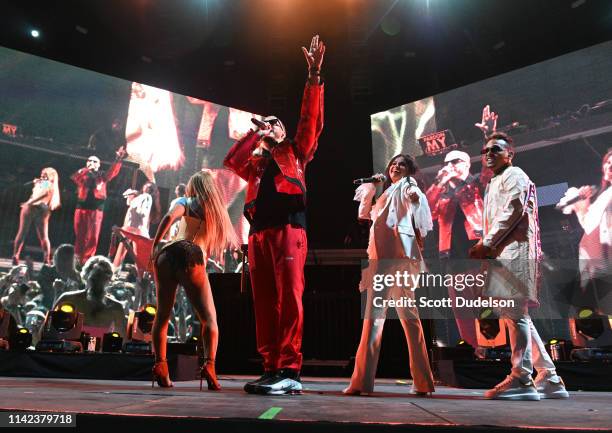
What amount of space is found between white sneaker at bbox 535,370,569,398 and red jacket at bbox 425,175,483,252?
16.5 ft

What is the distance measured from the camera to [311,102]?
2789 millimetres

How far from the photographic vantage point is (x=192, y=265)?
3.07m

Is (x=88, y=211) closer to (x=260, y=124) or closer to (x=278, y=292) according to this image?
(x=260, y=124)

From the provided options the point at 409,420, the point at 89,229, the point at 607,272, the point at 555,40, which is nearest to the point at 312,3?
the point at 555,40

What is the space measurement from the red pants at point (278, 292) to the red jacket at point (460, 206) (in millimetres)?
5955

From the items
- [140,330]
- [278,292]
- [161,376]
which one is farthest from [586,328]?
[140,330]

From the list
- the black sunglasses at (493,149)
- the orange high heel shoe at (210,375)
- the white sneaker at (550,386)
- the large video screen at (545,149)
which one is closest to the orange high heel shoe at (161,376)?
the orange high heel shoe at (210,375)

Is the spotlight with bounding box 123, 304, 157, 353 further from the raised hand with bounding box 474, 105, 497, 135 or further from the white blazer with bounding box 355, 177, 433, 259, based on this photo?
the raised hand with bounding box 474, 105, 497, 135

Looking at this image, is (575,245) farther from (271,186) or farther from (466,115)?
(271,186)

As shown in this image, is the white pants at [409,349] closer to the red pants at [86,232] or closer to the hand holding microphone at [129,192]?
the red pants at [86,232]

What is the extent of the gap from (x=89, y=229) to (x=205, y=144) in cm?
290

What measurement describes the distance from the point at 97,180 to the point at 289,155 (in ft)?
22.9

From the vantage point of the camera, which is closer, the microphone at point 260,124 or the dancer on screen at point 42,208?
the microphone at point 260,124

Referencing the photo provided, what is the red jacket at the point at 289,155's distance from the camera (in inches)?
108
